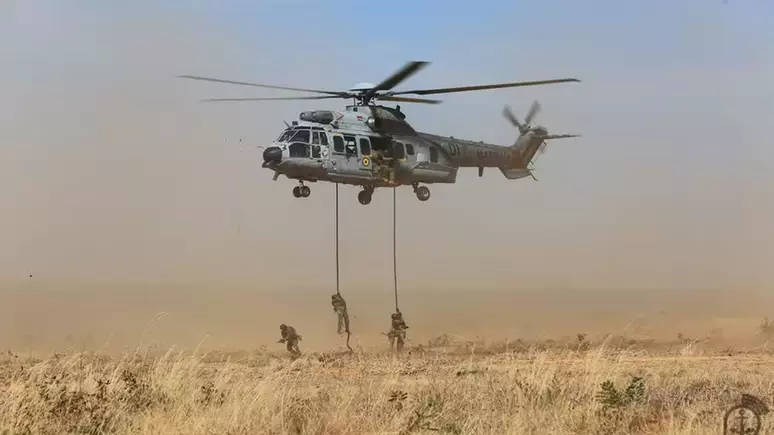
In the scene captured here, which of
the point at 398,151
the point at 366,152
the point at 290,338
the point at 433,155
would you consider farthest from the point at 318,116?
the point at 290,338

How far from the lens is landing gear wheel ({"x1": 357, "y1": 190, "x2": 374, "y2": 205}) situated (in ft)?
75.6

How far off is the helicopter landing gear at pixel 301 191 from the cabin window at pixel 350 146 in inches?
48.0

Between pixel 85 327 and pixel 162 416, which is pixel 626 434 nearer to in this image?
pixel 162 416

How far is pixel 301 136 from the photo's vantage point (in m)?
21.1

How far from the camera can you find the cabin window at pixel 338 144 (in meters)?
21.4

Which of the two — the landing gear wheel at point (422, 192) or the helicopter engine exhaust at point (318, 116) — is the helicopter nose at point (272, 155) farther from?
the landing gear wheel at point (422, 192)

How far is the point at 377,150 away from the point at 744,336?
11.8m

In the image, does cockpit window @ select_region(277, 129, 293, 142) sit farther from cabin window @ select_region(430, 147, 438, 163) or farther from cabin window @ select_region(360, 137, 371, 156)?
cabin window @ select_region(430, 147, 438, 163)

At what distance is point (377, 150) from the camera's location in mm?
22078

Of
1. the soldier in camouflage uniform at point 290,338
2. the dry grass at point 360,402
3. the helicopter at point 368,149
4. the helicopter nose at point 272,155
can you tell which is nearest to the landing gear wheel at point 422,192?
the helicopter at point 368,149

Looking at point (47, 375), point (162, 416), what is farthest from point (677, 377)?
point (47, 375)

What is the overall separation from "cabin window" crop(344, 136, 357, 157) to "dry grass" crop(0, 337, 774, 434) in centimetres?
911

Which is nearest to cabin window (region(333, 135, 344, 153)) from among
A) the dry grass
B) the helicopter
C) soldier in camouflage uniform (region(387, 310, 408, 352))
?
the helicopter

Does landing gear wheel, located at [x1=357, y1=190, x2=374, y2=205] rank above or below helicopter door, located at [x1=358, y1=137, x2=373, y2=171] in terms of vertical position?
below
